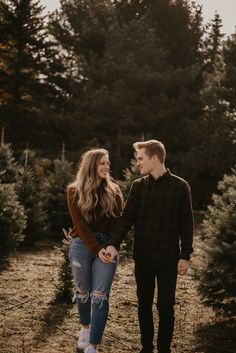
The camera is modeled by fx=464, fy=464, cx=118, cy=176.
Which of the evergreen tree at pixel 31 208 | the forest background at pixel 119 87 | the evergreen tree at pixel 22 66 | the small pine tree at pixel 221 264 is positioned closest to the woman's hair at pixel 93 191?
the small pine tree at pixel 221 264

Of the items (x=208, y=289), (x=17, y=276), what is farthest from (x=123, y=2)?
(x=208, y=289)

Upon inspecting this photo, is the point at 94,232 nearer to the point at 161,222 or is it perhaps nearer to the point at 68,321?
the point at 161,222

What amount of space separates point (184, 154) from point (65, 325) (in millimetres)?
18270

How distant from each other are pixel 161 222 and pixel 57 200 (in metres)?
9.30

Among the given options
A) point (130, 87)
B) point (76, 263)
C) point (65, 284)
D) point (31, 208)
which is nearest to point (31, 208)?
point (31, 208)

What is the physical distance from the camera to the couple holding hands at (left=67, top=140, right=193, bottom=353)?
4.66m

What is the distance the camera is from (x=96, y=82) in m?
25.4

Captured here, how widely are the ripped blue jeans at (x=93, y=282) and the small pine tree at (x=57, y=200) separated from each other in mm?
8511

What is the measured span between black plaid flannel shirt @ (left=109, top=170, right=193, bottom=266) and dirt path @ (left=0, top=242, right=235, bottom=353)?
1.46 metres

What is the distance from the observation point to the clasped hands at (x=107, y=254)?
4.55 meters

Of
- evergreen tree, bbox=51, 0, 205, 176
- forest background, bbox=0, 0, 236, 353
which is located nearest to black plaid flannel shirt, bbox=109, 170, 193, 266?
forest background, bbox=0, 0, 236, 353

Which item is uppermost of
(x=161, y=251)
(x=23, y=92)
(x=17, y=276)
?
(x=23, y=92)

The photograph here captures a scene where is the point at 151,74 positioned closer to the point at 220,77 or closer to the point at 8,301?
the point at 220,77

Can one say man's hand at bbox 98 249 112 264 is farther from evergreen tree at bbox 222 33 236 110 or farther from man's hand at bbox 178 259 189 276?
evergreen tree at bbox 222 33 236 110
